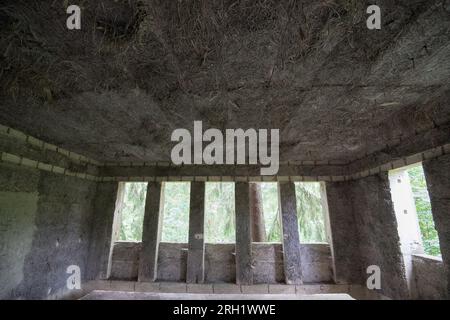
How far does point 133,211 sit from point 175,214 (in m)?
3.47

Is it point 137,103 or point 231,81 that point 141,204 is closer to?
point 137,103

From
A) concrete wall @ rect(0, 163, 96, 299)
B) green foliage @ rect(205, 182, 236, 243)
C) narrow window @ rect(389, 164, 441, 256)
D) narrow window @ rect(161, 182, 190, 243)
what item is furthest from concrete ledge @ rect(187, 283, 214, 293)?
narrow window @ rect(161, 182, 190, 243)

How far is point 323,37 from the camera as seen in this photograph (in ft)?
4.43

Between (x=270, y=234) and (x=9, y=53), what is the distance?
6.04 metres

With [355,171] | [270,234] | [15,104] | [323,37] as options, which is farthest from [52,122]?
[270,234]

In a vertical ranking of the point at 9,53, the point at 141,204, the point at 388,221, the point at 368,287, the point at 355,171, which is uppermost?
the point at 9,53

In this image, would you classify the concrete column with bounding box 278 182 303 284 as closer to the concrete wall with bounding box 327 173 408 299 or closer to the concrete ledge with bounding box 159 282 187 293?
the concrete wall with bounding box 327 173 408 299

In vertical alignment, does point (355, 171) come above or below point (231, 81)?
below

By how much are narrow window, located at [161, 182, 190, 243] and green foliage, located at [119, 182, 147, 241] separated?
1.64 m

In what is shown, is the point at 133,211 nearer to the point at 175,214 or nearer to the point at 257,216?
the point at 175,214

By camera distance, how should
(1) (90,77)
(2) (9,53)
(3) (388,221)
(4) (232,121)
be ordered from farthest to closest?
(3) (388,221), (4) (232,121), (1) (90,77), (2) (9,53)

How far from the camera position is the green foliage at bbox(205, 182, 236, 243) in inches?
248

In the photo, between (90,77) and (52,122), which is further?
(52,122)

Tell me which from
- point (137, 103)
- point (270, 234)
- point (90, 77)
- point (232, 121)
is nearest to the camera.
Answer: point (90, 77)
